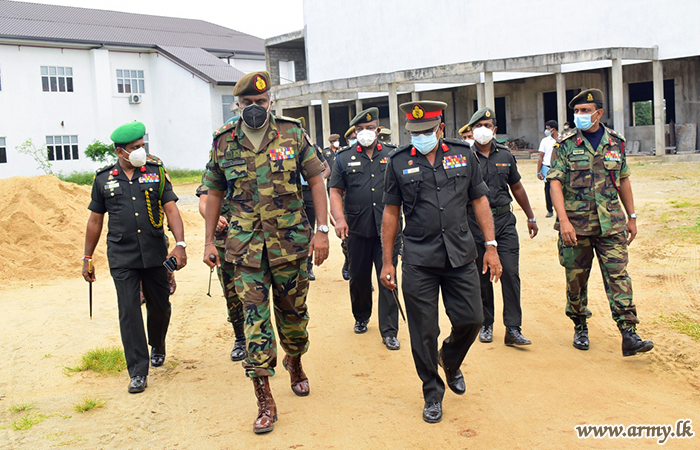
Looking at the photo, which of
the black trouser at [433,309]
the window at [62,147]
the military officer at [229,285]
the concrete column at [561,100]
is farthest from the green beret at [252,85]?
the window at [62,147]

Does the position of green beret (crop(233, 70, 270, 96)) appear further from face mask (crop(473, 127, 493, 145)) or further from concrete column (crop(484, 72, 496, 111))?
concrete column (crop(484, 72, 496, 111))

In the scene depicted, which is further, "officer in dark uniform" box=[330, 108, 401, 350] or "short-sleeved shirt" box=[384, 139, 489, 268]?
"officer in dark uniform" box=[330, 108, 401, 350]

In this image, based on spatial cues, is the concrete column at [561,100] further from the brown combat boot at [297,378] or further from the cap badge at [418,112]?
the brown combat boot at [297,378]

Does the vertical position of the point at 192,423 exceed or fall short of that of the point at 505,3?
it falls short

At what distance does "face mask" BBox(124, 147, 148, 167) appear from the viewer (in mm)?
6004

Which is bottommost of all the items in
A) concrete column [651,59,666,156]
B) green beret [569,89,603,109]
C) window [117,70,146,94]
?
green beret [569,89,603,109]

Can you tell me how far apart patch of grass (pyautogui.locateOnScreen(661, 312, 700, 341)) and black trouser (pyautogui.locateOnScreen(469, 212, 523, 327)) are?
64.5 inches

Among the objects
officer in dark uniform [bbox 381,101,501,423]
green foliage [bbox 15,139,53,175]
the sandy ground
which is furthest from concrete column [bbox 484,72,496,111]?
green foliage [bbox 15,139,53,175]

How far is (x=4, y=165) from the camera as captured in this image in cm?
3703

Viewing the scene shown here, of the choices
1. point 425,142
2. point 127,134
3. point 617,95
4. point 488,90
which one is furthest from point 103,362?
point 617,95

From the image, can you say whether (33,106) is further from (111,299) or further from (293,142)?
(293,142)

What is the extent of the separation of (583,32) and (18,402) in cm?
2545

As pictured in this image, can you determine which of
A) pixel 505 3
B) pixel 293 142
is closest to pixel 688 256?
pixel 293 142

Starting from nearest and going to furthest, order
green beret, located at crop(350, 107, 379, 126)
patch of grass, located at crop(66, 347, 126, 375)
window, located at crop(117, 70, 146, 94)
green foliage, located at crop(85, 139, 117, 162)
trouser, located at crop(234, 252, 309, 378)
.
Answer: trouser, located at crop(234, 252, 309, 378) < patch of grass, located at crop(66, 347, 126, 375) < green beret, located at crop(350, 107, 379, 126) < green foliage, located at crop(85, 139, 117, 162) < window, located at crop(117, 70, 146, 94)
